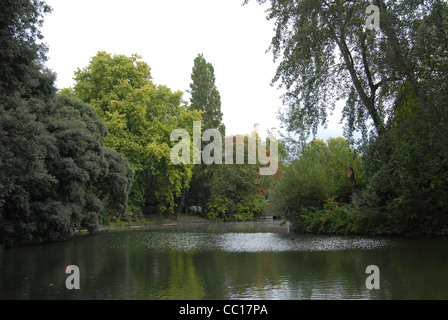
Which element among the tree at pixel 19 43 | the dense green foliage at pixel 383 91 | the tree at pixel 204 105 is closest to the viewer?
the tree at pixel 19 43

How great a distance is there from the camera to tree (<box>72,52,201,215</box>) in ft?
108

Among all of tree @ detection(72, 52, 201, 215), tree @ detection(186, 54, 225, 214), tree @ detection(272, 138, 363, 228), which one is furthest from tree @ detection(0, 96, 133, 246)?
tree @ detection(186, 54, 225, 214)

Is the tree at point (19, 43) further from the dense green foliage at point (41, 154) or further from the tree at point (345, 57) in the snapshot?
the tree at point (345, 57)

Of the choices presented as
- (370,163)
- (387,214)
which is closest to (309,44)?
(370,163)

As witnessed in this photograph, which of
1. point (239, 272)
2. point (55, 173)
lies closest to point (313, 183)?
point (55, 173)

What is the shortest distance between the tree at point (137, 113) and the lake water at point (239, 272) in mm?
17879

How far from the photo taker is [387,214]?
59.4ft

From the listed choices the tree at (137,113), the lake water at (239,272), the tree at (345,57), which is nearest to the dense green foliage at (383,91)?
the tree at (345,57)

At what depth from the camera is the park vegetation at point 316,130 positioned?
12000 mm

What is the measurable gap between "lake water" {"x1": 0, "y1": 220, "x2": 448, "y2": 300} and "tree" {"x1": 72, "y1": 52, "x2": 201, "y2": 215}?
704 inches

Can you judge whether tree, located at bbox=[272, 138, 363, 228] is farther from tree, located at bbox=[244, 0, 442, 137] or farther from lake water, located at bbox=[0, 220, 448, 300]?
lake water, located at bbox=[0, 220, 448, 300]

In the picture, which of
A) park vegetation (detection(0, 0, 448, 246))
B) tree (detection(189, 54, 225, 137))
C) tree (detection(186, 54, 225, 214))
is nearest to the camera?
park vegetation (detection(0, 0, 448, 246))
